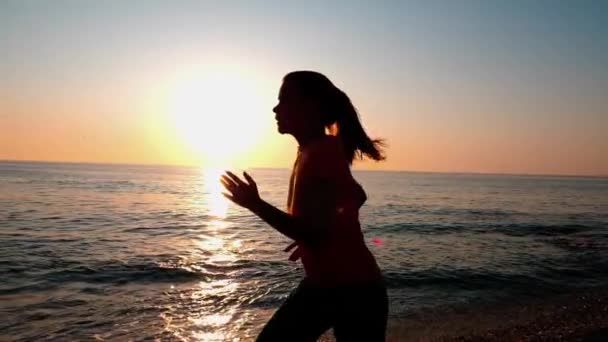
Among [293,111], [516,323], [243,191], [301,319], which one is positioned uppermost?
[293,111]

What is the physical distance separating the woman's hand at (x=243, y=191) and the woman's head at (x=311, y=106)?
48 cm

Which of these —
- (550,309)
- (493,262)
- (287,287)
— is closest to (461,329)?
(550,309)

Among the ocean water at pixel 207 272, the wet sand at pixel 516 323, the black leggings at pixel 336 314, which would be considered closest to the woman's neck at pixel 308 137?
the black leggings at pixel 336 314

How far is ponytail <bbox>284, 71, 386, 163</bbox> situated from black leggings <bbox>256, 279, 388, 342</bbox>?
80 centimetres

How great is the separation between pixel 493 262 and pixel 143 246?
12.3m

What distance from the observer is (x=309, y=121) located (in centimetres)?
260

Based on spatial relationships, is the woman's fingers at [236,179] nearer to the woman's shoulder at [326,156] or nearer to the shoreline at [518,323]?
the woman's shoulder at [326,156]

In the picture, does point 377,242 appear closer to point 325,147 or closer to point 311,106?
point 311,106

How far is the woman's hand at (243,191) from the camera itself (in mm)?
2249

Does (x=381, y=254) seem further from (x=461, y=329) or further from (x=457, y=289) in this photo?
(x=461, y=329)

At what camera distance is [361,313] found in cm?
250

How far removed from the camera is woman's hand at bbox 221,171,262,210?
225cm

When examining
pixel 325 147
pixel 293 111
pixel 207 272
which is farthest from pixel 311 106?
pixel 207 272

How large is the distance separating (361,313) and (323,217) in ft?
2.10
